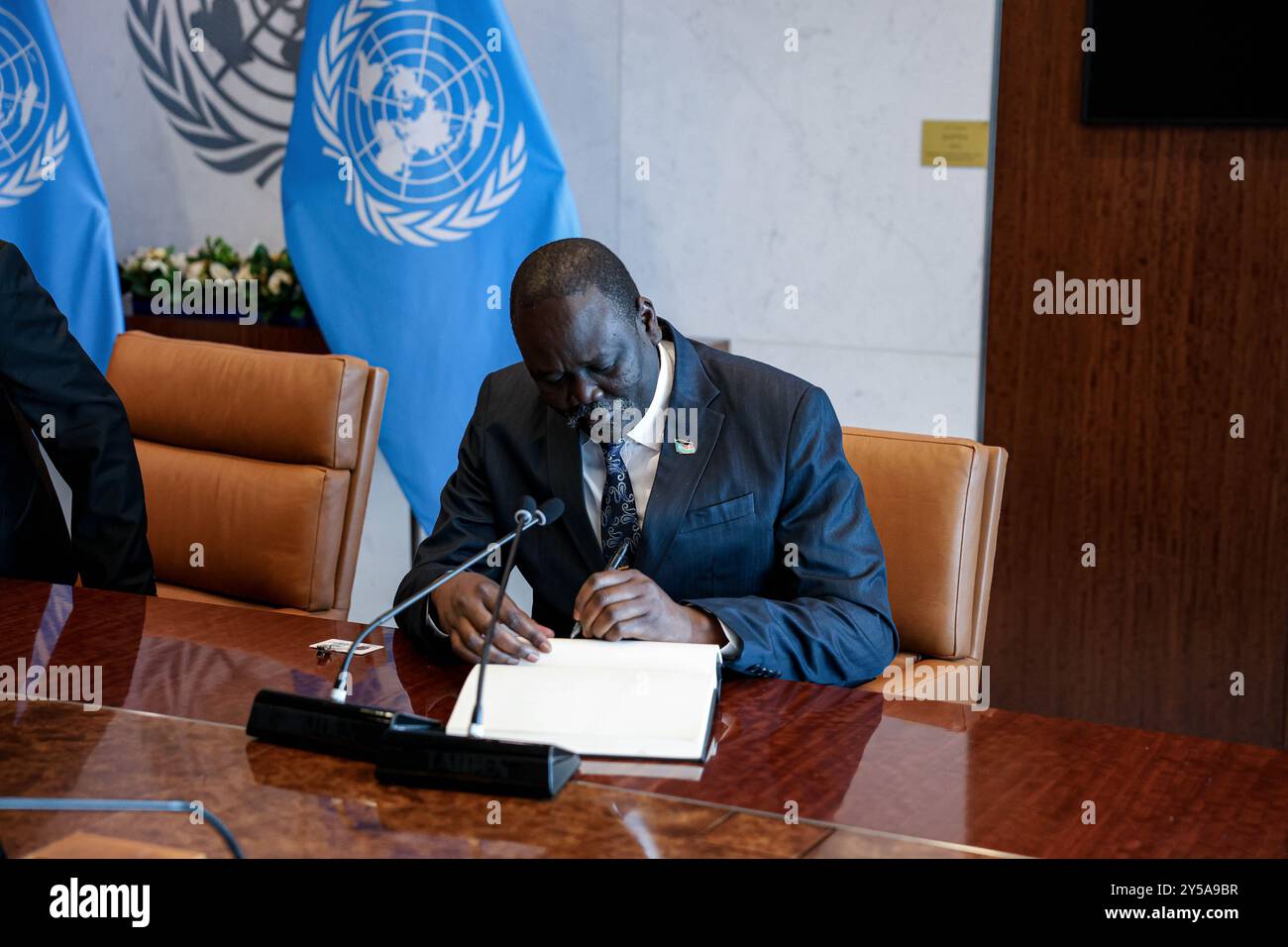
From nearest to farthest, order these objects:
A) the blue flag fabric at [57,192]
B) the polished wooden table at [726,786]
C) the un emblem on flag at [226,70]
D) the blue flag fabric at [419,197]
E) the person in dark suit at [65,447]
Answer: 1. the polished wooden table at [726,786]
2. the person in dark suit at [65,447]
3. the blue flag fabric at [419,197]
4. the blue flag fabric at [57,192]
5. the un emblem on flag at [226,70]

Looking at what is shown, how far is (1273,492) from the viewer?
3.20 meters

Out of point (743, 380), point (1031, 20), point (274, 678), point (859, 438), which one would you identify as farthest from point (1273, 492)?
point (274, 678)

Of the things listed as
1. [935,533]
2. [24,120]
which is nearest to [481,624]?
[935,533]

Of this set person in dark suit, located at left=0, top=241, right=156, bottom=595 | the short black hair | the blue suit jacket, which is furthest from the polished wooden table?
person in dark suit, located at left=0, top=241, right=156, bottom=595

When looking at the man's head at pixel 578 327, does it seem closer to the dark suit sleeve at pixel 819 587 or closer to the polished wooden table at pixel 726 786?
the dark suit sleeve at pixel 819 587

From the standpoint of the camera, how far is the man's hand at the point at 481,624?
64.4 inches

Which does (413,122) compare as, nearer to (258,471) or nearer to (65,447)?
(258,471)

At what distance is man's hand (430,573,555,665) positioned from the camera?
64.4 inches

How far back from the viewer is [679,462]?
198 cm

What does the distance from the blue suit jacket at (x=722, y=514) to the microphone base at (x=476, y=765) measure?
42 centimetres

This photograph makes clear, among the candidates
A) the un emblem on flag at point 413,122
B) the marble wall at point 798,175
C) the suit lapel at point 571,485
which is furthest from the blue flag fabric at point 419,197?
the suit lapel at point 571,485

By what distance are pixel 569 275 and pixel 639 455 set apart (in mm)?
333
